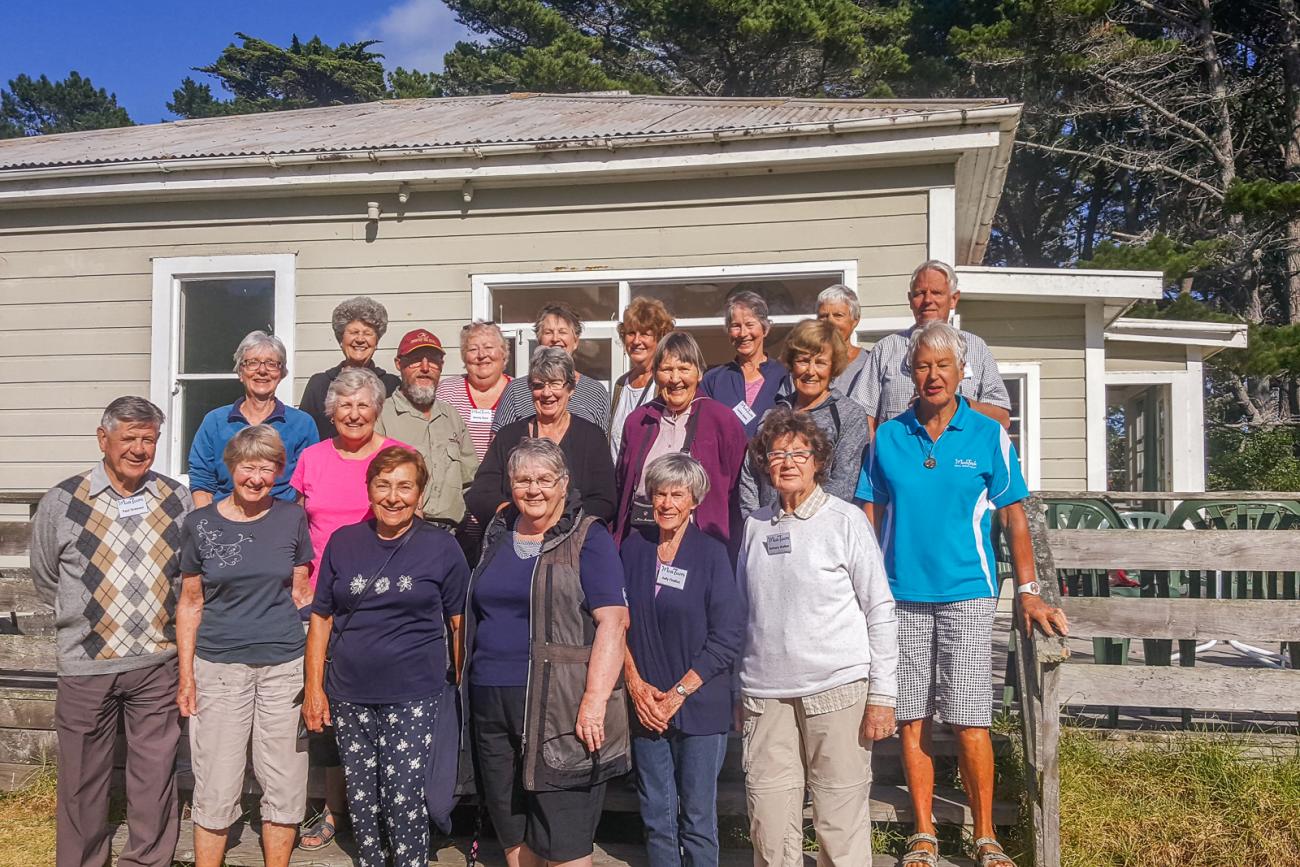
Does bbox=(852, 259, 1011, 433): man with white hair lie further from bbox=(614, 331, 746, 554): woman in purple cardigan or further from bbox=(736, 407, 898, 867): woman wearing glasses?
bbox=(736, 407, 898, 867): woman wearing glasses

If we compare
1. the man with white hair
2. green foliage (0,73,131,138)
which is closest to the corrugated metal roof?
the man with white hair

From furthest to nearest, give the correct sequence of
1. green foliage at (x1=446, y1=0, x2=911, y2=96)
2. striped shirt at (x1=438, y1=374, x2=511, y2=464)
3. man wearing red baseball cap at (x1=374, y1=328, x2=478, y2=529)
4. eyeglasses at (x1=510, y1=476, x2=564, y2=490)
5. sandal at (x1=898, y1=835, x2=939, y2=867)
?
1. green foliage at (x1=446, y1=0, x2=911, y2=96)
2. striped shirt at (x1=438, y1=374, x2=511, y2=464)
3. man wearing red baseball cap at (x1=374, y1=328, x2=478, y2=529)
4. sandal at (x1=898, y1=835, x2=939, y2=867)
5. eyeglasses at (x1=510, y1=476, x2=564, y2=490)

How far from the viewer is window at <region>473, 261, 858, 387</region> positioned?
620 centimetres

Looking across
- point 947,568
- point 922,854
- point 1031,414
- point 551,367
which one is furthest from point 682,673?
point 1031,414

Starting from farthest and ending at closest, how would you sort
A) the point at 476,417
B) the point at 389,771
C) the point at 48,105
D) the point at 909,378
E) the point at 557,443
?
the point at 48,105 < the point at 476,417 < the point at 909,378 < the point at 557,443 < the point at 389,771

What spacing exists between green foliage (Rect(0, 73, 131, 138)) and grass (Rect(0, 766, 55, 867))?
48.5 m

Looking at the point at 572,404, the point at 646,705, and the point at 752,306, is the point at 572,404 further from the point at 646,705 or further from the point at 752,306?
the point at 646,705

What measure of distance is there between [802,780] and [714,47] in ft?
62.9

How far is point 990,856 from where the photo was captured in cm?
332

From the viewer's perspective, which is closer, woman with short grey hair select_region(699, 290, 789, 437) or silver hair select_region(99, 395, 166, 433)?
silver hair select_region(99, 395, 166, 433)

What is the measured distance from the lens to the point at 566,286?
6.49 metres

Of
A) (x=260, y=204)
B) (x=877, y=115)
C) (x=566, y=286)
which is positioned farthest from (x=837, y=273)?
(x=260, y=204)

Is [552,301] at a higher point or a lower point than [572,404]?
higher

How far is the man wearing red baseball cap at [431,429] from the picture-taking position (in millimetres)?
3881
